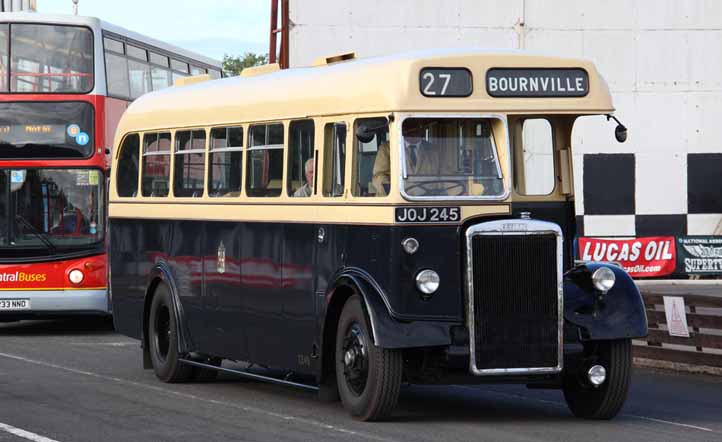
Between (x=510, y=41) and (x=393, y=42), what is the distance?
2922mm

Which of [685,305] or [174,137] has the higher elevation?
[174,137]

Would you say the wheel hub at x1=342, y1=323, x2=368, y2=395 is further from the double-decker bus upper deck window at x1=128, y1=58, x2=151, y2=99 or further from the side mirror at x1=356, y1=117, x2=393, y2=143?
the double-decker bus upper deck window at x1=128, y1=58, x2=151, y2=99

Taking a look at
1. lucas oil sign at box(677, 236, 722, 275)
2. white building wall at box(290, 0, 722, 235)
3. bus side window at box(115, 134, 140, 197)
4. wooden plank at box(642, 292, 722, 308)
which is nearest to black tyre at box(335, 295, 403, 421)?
bus side window at box(115, 134, 140, 197)

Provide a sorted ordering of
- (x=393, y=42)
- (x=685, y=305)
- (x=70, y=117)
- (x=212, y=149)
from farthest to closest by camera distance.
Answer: (x=393, y=42) < (x=70, y=117) < (x=685, y=305) < (x=212, y=149)

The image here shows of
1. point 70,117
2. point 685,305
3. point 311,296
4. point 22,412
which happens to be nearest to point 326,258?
point 311,296

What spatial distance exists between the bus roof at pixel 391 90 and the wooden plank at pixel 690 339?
586cm

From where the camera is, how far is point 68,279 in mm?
23406

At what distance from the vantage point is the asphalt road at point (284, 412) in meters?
11.9

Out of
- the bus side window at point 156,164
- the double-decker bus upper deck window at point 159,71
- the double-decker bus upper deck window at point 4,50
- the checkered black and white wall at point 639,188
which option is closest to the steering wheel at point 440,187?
the bus side window at point 156,164

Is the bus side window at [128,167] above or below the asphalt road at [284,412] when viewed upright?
above

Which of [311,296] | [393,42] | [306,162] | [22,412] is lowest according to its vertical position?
[22,412]

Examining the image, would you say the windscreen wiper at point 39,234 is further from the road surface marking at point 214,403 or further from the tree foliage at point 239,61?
the tree foliage at point 239,61

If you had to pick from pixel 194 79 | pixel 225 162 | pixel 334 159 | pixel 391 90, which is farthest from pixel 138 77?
pixel 391 90

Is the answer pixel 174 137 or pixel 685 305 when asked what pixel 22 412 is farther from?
pixel 685 305
